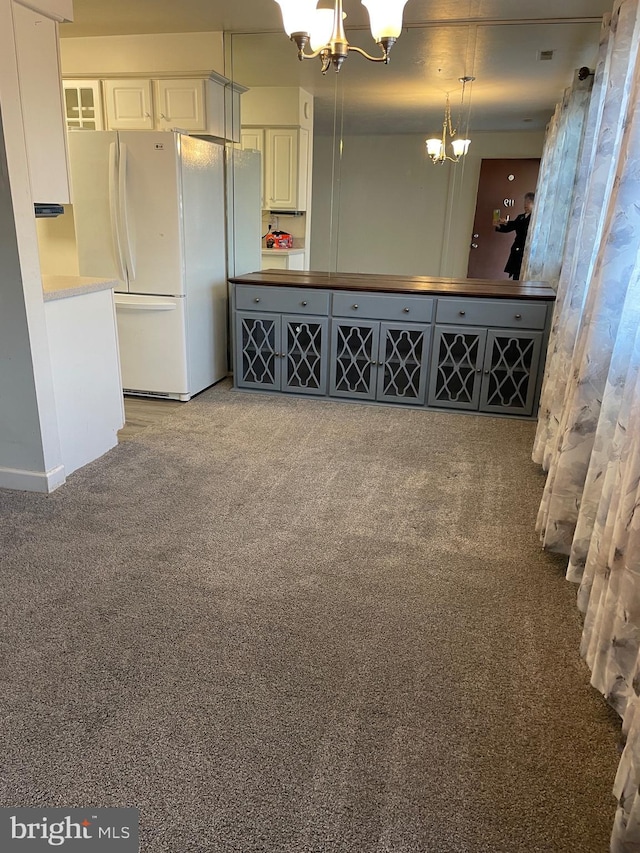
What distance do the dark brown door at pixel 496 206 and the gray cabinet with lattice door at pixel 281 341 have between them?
122 centimetres

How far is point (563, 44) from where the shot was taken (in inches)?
148

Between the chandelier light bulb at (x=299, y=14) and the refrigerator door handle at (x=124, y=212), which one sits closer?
the chandelier light bulb at (x=299, y=14)

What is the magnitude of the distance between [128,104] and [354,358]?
249cm

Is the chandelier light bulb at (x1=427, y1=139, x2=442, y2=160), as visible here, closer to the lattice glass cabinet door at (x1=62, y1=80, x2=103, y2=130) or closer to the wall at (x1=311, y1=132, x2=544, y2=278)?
the wall at (x1=311, y1=132, x2=544, y2=278)

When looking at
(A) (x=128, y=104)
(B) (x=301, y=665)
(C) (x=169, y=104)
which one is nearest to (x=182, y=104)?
(C) (x=169, y=104)

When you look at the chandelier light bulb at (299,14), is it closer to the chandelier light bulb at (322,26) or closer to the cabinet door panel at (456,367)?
the chandelier light bulb at (322,26)

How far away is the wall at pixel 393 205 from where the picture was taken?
430 cm

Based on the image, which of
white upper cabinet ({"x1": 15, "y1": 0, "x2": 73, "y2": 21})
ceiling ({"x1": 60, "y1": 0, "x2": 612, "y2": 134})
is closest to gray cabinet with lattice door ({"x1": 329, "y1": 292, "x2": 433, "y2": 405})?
ceiling ({"x1": 60, "y1": 0, "x2": 612, "y2": 134})

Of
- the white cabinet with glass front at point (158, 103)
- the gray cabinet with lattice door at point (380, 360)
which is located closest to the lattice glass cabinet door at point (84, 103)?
the white cabinet with glass front at point (158, 103)

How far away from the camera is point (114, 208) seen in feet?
12.5

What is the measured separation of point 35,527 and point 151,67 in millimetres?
3491

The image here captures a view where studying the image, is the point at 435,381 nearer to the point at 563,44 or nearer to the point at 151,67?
the point at 563,44

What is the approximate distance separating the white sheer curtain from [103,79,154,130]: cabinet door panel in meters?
3.05

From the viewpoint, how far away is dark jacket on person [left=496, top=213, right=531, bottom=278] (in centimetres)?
430
